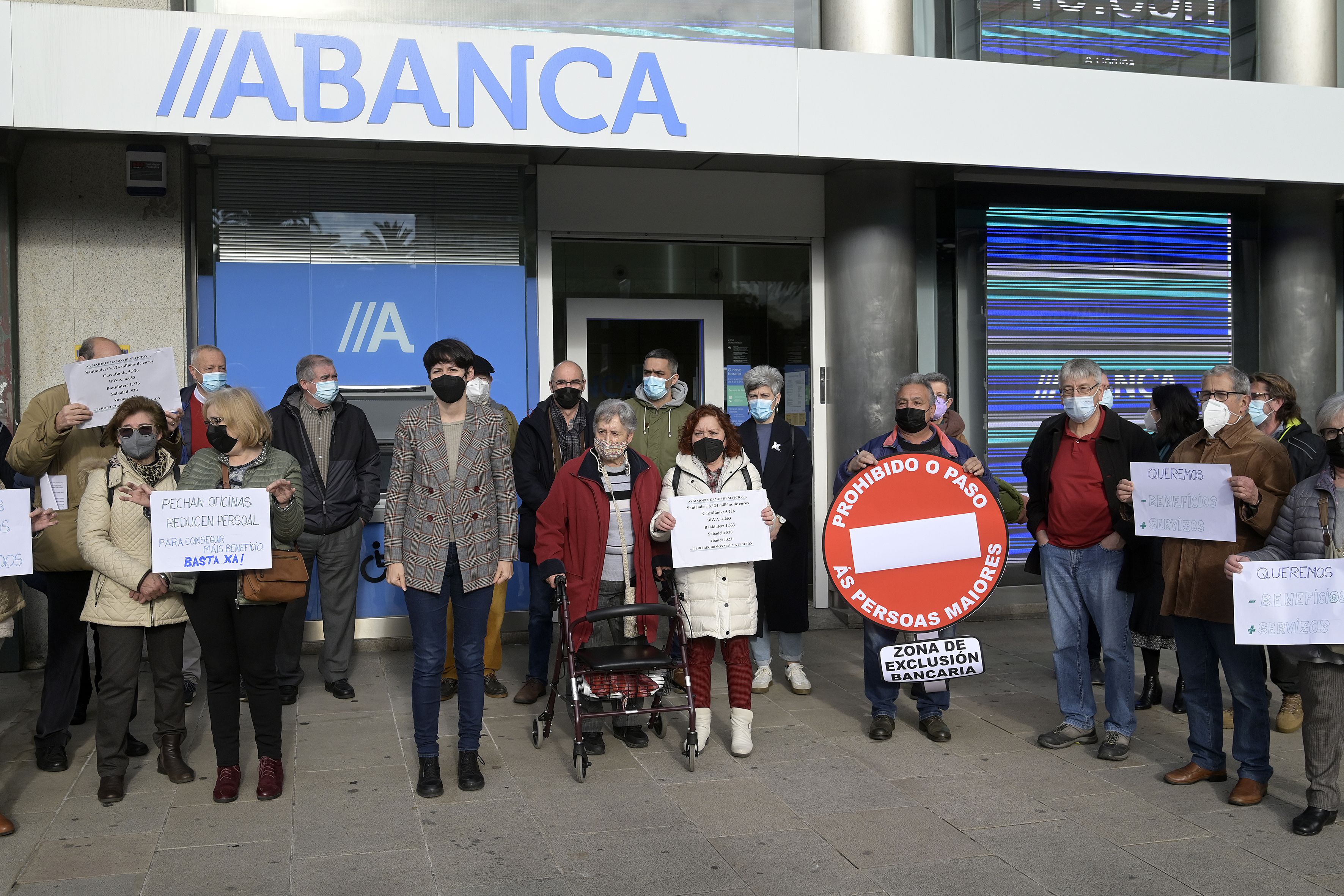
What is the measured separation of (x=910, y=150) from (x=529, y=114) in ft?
8.37

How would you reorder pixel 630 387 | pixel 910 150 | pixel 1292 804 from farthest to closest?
1. pixel 630 387
2. pixel 910 150
3. pixel 1292 804

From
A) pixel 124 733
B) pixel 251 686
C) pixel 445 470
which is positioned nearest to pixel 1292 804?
pixel 445 470

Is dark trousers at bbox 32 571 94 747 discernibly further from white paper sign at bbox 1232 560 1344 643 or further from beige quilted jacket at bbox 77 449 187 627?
white paper sign at bbox 1232 560 1344 643

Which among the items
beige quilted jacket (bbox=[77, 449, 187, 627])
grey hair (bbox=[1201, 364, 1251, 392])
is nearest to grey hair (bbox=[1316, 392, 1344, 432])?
grey hair (bbox=[1201, 364, 1251, 392])

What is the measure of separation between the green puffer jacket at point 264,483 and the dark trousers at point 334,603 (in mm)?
1791

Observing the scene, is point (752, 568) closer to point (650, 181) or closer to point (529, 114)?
point (529, 114)

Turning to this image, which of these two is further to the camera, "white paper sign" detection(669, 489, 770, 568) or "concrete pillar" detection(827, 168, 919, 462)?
"concrete pillar" detection(827, 168, 919, 462)

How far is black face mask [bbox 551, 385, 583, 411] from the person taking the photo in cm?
694

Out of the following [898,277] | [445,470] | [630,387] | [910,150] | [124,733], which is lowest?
[124,733]

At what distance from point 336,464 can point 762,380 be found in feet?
8.13

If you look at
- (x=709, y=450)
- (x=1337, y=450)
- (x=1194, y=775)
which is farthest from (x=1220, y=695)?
(x=709, y=450)

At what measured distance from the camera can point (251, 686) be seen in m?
5.17

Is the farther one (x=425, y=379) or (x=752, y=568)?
(x=425, y=379)

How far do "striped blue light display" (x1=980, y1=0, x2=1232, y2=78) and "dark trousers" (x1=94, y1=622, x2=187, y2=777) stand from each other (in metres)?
7.29
